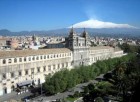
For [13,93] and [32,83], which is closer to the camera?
[13,93]

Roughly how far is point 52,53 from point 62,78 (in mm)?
Answer: 17646

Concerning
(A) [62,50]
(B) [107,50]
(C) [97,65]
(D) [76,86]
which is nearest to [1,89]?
(D) [76,86]

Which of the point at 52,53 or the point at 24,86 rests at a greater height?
the point at 52,53

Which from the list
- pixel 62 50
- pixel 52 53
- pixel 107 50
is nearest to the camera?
pixel 52 53

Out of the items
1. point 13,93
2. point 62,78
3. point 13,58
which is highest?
point 13,58

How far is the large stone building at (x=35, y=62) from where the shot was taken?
63816 mm

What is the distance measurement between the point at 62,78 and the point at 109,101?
13743 mm

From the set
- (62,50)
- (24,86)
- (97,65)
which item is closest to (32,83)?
(24,86)

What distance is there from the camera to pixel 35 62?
234ft

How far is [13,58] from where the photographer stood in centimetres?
6506

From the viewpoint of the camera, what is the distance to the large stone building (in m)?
63.8

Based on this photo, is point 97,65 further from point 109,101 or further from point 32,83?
point 109,101

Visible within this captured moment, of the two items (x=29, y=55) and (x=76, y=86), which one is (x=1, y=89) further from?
(x=76, y=86)

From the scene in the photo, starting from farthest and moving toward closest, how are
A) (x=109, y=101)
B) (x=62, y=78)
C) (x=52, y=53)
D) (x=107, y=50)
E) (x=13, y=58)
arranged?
(x=107, y=50) < (x=52, y=53) < (x=13, y=58) < (x=62, y=78) < (x=109, y=101)
